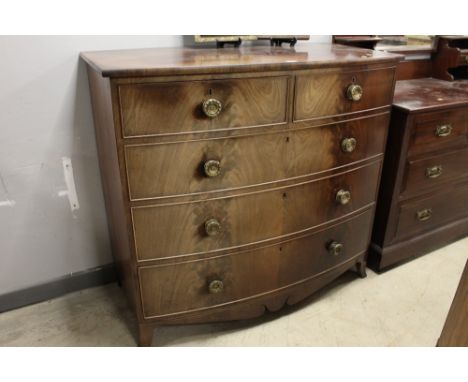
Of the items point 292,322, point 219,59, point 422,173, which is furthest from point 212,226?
point 422,173

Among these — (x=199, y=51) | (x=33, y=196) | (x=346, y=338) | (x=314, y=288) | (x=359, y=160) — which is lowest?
(x=346, y=338)

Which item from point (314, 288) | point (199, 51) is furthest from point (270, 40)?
point (314, 288)

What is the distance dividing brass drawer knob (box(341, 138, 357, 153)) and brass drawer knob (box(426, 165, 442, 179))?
24.2 inches

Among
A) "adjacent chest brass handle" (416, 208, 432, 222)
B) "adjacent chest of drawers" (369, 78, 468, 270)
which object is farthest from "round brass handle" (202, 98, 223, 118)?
"adjacent chest brass handle" (416, 208, 432, 222)

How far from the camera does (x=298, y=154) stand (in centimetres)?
131

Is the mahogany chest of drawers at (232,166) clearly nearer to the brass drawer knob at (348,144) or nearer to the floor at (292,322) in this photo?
the brass drawer knob at (348,144)

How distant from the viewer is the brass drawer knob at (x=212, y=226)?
1.25 meters

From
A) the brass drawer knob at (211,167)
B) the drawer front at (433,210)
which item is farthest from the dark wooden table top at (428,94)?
the brass drawer knob at (211,167)

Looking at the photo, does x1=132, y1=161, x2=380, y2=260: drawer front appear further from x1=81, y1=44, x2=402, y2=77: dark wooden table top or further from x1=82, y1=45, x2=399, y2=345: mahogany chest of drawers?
x1=81, y1=44, x2=402, y2=77: dark wooden table top

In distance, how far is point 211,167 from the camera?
3.82ft

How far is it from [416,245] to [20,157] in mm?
1869

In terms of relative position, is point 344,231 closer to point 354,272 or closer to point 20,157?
point 354,272

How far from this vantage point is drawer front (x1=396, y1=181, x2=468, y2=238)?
1.87 metres

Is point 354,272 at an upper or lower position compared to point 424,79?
lower
